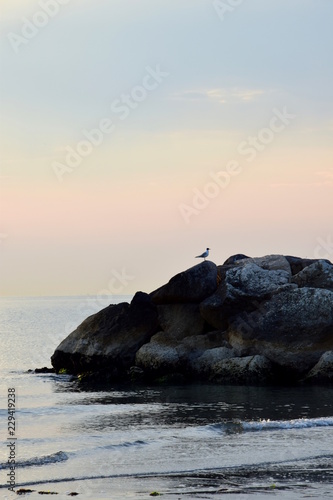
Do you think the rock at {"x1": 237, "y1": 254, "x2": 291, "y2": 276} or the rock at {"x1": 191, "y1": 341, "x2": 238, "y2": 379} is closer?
the rock at {"x1": 191, "y1": 341, "x2": 238, "y2": 379}

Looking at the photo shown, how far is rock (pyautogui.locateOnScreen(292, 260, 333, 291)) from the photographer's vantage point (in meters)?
41.1

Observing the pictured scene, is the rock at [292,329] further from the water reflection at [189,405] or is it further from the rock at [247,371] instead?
the water reflection at [189,405]

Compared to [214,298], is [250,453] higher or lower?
lower

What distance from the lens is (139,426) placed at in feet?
93.4

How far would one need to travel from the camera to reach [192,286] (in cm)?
4212

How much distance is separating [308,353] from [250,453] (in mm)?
15213

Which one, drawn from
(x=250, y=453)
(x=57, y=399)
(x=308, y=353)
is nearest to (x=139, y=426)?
(x=250, y=453)

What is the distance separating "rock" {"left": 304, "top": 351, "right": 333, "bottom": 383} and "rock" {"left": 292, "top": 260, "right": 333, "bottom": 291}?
4.38 m

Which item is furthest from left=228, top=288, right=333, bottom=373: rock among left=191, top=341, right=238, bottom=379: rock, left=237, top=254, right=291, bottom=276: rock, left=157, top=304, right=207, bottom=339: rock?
left=237, top=254, right=291, bottom=276: rock

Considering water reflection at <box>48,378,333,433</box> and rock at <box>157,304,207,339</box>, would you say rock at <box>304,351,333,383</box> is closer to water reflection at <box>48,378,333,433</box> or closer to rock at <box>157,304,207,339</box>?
water reflection at <box>48,378,333,433</box>

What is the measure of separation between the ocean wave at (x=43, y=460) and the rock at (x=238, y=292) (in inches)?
714

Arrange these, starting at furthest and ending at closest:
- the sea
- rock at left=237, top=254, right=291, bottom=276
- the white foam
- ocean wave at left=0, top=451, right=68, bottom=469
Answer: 1. rock at left=237, top=254, right=291, bottom=276
2. the white foam
3. ocean wave at left=0, top=451, right=68, bottom=469
4. the sea

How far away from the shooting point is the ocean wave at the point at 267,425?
2734 cm

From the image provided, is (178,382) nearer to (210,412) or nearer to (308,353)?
(308,353)
